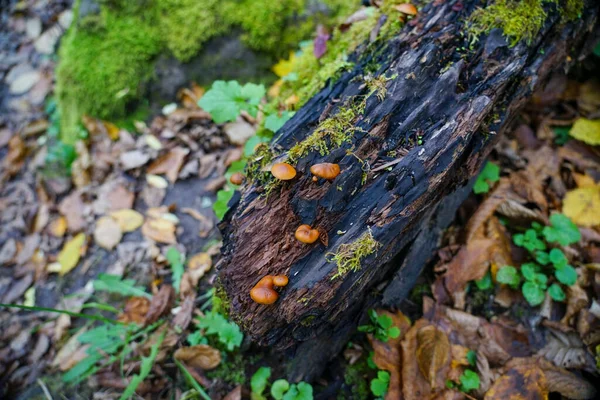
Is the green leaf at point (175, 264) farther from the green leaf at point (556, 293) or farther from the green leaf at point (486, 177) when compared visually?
the green leaf at point (556, 293)

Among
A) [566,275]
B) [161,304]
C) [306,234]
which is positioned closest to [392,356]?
[306,234]

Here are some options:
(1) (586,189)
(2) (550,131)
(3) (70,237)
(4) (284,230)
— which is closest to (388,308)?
(4) (284,230)

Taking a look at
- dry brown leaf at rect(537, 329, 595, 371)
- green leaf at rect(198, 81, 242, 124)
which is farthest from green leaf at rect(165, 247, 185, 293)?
dry brown leaf at rect(537, 329, 595, 371)

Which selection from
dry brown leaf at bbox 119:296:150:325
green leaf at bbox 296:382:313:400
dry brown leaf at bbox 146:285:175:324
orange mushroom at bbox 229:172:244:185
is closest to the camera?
green leaf at bbox 296:382:313:400

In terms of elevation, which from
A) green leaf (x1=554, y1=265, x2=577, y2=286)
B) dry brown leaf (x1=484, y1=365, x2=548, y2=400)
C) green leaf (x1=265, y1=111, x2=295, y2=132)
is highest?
green leaf (x1=265, y1=111, x2=295, y2=132)

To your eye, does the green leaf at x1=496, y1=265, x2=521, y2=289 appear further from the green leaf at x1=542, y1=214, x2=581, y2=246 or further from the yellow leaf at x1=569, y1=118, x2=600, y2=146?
the yellow leaf at x1=569, y1=118, x2=600, y2=146

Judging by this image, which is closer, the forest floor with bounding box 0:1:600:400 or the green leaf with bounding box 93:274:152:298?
the forest floor with bounding box 0:1:600:400

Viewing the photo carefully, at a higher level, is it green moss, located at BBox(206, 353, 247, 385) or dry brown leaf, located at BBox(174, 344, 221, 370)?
dry brown leaf, located at BBox(174, 344, 221, 370)
